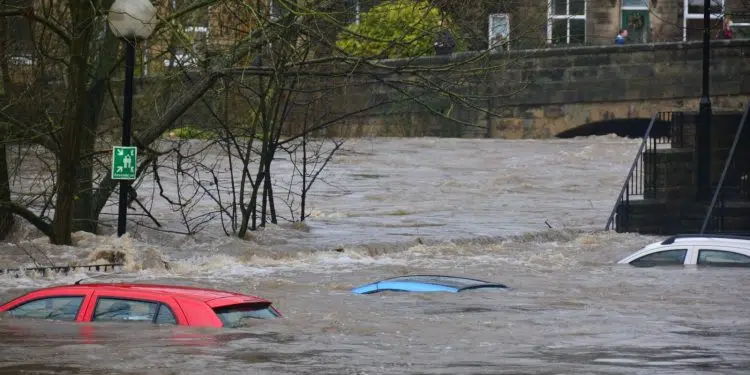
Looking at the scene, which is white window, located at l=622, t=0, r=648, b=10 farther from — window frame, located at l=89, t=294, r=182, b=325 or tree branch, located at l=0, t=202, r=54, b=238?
window frame, located at l=89, t=294, r=182, b=325

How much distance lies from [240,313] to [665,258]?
7.55 metres

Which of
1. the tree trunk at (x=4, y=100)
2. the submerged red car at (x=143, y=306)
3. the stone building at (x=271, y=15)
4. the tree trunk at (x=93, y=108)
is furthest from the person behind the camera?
the tree trunk at (x=93, y=108)

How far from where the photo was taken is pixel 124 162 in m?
19.5

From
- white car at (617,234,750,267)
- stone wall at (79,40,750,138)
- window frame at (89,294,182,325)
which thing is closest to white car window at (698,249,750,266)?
white car at (617,234,750,267)

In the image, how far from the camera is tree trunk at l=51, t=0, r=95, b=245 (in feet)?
68.1

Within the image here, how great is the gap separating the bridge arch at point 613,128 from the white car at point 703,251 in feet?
112

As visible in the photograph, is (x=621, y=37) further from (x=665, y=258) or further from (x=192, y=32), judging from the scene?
(x=665, y=258)

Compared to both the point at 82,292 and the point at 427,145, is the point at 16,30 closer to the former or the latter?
the point at 82,292

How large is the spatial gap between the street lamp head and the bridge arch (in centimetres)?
3511

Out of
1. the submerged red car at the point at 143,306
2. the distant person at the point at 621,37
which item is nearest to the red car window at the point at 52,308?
the submerged red car at the point at 143,306

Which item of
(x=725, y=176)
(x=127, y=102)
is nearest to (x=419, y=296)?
(x=127, y=102)

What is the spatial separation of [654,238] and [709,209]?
148cm

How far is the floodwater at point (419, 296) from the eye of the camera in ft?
38.7

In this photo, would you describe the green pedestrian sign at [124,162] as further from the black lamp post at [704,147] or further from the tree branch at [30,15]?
the black lamp post at [704,147]
